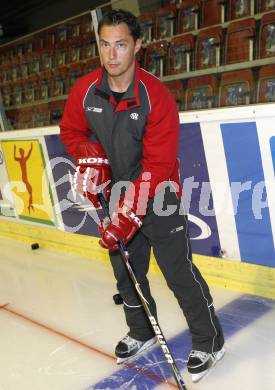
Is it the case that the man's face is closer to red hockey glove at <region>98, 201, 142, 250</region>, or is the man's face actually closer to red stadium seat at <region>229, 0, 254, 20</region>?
red hockey glove at <region>98, 201, 142, 250</region>

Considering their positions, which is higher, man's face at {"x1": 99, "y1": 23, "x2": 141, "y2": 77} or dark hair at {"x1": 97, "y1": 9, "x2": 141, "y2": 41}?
dark hair at {"x1": 97, "y1": 9, "x2": 141, "y2": 41}

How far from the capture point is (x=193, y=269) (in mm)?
2303

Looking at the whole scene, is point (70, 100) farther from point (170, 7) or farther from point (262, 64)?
point (170, 7)

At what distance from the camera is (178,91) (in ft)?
13.0

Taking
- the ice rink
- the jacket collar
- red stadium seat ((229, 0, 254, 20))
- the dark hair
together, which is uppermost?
red stadium seat ((229, 0, 254, 20))

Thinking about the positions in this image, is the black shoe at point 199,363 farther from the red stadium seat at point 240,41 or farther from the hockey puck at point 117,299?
the red stadium seat at point 240,41

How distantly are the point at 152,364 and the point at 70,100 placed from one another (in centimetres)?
137

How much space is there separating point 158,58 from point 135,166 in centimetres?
236

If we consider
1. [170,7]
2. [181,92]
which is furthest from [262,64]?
[170,7]

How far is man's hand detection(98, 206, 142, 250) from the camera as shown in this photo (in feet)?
6.89

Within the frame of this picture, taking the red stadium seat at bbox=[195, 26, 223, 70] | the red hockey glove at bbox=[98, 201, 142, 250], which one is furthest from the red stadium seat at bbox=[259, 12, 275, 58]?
the red hockey glove at bbox=[98, 201, 142, 250]

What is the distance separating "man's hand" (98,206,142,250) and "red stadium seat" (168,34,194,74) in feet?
7.69

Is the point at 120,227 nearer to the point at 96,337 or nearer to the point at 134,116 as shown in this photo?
the point at 134,116

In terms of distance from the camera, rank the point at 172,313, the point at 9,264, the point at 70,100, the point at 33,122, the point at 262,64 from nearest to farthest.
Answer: the point at 70,100, the point at 172,313, the point at 262,64, the point at 9,264, the point at 33,122
